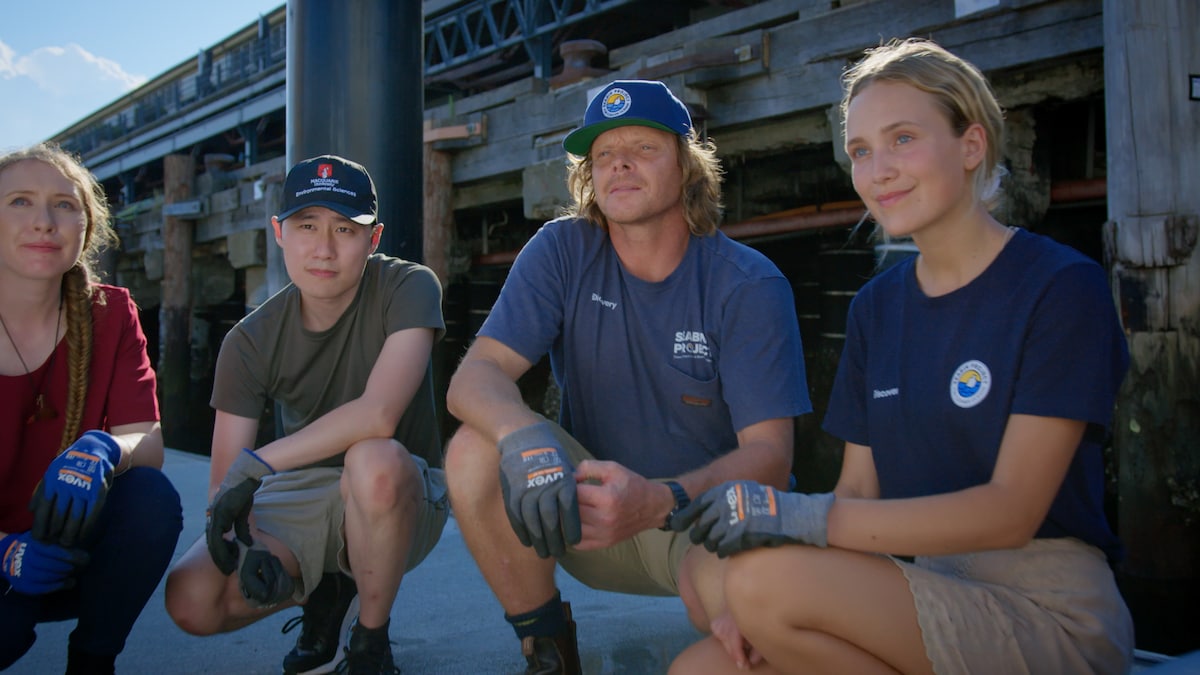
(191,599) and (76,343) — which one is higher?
(76,343)

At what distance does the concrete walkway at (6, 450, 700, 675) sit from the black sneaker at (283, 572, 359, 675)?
0.10m

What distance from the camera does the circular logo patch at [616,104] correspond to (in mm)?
2369

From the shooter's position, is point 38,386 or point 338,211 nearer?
point 38,386

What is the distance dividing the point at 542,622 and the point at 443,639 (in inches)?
21.6

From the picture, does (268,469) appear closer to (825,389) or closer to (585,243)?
(585,243)

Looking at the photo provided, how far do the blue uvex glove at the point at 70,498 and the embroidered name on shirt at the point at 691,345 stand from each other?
4.33 ft

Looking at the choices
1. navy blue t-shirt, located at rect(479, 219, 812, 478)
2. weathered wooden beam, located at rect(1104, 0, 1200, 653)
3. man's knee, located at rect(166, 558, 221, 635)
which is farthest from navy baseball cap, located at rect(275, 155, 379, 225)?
weathered wooden beam, located at rect(1104, 0, 1200, 653)

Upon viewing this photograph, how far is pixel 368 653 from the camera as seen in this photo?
2182 millimetres

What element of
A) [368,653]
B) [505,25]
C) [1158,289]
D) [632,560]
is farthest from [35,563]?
[505,25]

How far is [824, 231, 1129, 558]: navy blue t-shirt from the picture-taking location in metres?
1.55

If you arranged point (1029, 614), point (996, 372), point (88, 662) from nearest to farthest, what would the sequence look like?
point (1029, 614) < point (996, 372) < point (88, 662)

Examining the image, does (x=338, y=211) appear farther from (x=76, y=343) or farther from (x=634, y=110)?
(x=634, y=110)

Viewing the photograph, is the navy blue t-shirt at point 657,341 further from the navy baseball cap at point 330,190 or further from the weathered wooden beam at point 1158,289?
the weathered wooden beam at point 1158,289

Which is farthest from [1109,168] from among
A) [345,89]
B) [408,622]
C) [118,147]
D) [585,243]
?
[118,147]
